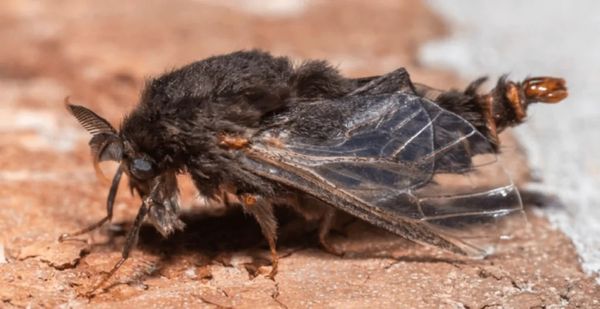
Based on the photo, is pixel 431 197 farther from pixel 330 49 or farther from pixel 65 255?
pixel 330 49

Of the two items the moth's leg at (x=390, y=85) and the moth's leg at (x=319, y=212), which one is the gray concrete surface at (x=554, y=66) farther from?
the moth's leg at (x=319, y=212)

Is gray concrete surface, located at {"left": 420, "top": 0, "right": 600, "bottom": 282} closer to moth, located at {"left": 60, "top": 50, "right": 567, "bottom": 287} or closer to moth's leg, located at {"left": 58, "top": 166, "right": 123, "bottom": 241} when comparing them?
moth, located at {"left": 60, "top": 50, "right": 567, "bottom": 287}

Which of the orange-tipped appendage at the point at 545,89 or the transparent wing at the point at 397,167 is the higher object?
the orange-tipped appendage at the point at 545,89

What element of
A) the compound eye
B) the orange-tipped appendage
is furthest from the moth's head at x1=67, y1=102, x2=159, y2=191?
the orange-tipped appendage

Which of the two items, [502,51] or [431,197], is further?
[502,51]

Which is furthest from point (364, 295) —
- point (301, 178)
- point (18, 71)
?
point (18, 71)

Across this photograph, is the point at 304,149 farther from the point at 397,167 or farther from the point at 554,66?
the point at 554,66

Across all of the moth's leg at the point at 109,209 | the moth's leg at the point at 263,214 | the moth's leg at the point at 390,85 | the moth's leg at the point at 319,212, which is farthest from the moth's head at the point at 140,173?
the moth's leg at the point at 390,85
